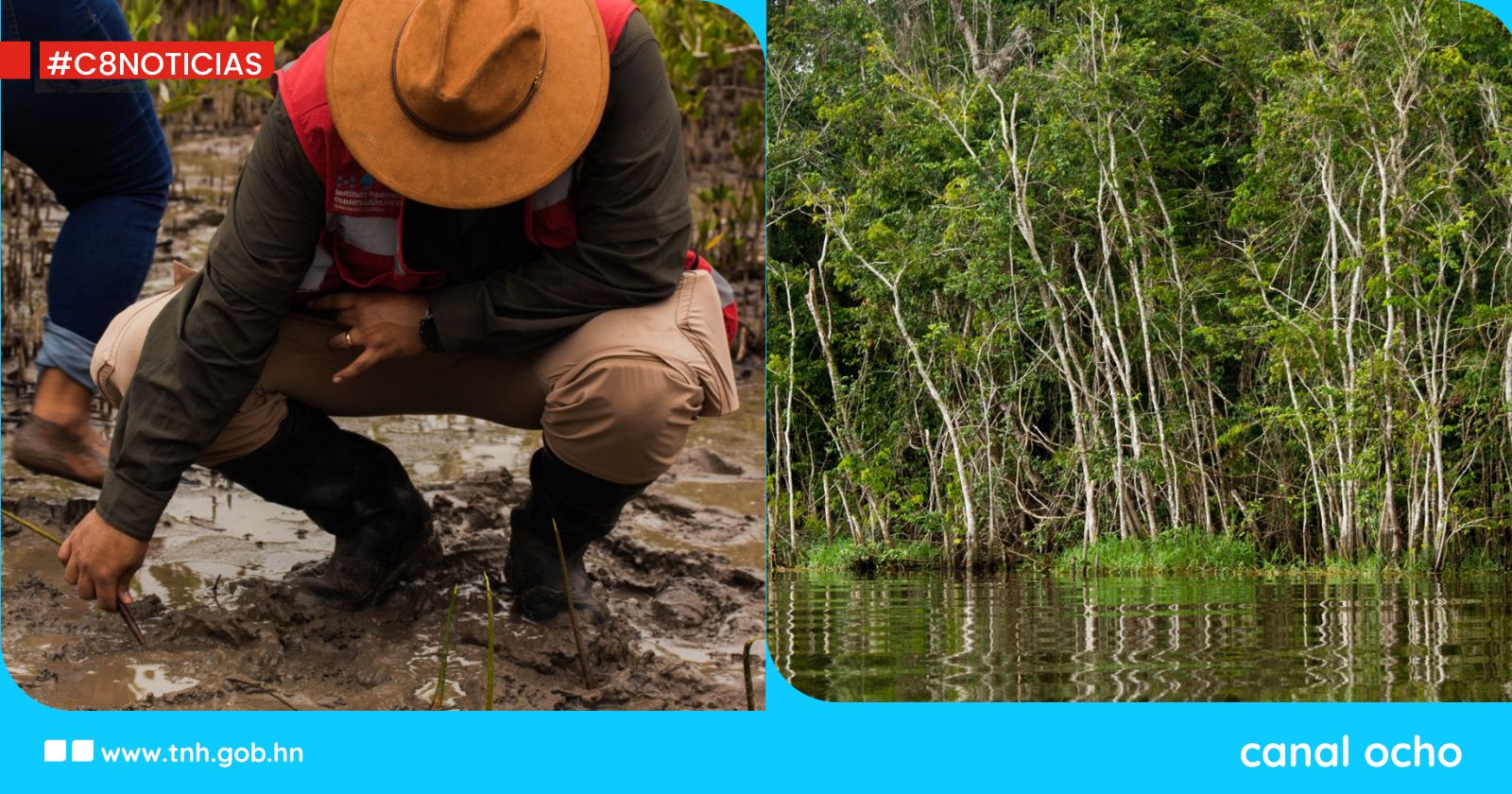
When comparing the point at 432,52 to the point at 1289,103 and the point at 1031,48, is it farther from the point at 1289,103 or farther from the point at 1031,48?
the point at 1289,103

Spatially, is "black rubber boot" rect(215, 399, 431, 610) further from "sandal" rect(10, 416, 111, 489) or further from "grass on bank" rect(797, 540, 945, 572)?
"grass on bank" rect(797, 540, 945, 572)

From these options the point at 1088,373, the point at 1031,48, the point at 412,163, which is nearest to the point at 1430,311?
the point at 1088,373

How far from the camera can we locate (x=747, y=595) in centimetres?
171

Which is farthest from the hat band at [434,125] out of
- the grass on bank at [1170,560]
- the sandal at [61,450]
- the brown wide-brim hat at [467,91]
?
the grass on bank at [1170,560]

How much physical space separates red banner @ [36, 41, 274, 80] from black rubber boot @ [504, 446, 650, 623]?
0.58m

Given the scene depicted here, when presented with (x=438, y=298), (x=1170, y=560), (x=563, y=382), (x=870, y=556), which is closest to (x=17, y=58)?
(x=438, y=298)

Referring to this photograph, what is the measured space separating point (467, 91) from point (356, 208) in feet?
0.78

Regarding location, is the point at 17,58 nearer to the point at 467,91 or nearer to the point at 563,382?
the point at 467,91

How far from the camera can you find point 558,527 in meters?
1.59

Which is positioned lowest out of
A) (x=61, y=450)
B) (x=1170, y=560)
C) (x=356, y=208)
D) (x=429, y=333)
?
(x=1170, y=560)

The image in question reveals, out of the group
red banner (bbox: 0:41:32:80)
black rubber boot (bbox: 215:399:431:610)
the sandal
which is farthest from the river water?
red banner (bbox: 0:41:32:80)

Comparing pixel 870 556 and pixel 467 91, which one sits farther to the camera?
pixel 870 556

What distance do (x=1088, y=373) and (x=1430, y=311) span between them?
968 millimetres

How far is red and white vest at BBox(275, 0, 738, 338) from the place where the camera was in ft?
4.12
